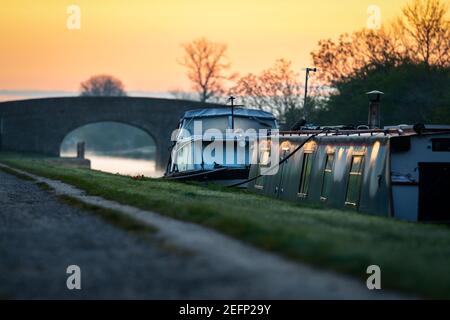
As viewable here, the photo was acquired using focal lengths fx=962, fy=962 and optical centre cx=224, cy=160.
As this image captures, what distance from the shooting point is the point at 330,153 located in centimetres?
2119

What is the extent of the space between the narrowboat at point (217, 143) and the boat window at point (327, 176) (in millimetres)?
7954

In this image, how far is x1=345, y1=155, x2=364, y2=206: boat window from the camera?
19.1 m

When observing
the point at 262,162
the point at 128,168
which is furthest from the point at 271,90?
the point at 262,162

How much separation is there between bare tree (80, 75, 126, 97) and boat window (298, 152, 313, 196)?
441 feet

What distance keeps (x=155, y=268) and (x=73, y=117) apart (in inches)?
2574

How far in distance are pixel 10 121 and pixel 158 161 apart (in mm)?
11442

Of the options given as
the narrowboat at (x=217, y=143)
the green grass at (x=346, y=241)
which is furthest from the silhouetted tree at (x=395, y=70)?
the green grass at (x=346, y=241)

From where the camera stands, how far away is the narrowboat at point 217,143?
30.0 m

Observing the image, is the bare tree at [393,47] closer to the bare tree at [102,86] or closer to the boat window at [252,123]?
the boat window at [252,123]

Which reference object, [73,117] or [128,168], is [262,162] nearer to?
[128,168]

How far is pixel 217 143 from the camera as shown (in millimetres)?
30781

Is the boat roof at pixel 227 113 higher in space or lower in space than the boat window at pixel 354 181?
higher

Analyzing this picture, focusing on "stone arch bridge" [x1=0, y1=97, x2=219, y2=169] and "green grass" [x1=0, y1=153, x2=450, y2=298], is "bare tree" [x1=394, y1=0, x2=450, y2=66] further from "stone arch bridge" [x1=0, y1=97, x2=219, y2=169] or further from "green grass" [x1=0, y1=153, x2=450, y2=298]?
"green grass" [x1=0, y1=153, x2=450, y2=298]

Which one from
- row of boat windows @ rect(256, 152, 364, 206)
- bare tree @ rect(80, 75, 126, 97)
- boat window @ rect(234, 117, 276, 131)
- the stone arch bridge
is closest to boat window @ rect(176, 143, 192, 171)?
boat window @ rect(234, 117, 276, 131)
